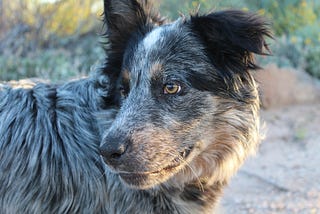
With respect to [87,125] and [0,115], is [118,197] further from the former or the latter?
[0,115]

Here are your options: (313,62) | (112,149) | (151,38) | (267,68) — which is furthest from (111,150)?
(313,62)

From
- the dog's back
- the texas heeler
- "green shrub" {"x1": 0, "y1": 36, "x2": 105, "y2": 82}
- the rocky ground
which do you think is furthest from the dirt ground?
"green shrub" {"x1": 0, "y1": 36, "x2": 105, "y2": 82}

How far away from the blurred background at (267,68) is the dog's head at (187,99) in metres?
1.42

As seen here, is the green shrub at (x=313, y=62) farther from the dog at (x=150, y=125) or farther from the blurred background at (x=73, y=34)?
the dog at (x=150, y=125)

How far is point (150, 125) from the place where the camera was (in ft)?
11.9

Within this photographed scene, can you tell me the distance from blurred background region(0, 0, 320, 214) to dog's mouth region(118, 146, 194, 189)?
6.01ft

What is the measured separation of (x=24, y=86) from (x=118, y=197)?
3.90 feet

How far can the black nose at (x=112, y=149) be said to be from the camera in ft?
11.1

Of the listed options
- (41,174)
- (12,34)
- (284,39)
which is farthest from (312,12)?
(41,174)

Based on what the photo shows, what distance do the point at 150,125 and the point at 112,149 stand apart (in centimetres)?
37

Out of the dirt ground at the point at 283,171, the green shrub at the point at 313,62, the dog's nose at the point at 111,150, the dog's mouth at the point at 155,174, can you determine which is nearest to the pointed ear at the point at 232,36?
the dog's mouth at the point at 155,174

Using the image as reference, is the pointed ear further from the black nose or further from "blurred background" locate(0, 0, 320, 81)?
"blurred background" locate(0, 0, 320, 81)

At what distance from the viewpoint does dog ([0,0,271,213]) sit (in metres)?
3.70

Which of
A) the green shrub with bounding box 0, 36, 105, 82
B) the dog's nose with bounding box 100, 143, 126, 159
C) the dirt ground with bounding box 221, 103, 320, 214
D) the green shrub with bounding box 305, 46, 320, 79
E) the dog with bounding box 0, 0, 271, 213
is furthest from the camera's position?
the green shrub with bounding box 305, 46, 320, 79
